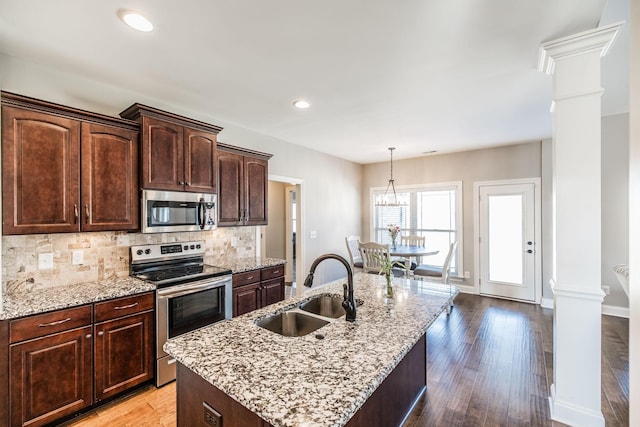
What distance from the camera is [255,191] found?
3.77 meters

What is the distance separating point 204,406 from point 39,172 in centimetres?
204

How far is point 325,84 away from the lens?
108 inches

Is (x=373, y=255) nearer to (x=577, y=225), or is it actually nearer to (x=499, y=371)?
(x=499, y=371)

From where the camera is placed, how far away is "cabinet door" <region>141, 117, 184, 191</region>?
8.49 ft

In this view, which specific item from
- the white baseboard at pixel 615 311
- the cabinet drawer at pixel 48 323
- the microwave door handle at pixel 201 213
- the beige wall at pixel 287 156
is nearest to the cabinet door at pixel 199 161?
the microwave door handle at pixel 201 213

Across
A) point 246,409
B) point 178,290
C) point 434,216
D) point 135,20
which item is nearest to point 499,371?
point 246,409

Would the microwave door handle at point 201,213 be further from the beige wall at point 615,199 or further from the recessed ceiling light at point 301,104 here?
the beige wall at point 615,199

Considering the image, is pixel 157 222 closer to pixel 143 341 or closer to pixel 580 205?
pixel 143 341

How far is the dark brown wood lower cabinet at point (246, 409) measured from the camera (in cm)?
112

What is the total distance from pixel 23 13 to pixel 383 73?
8.00 feet

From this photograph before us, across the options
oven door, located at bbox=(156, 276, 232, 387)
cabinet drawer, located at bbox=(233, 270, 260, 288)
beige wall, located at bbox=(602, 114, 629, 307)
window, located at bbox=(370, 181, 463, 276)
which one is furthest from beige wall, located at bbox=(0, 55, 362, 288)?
beige wall, located at bbox=(602, 114, 629, 307)

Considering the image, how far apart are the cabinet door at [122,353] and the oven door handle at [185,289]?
178mm

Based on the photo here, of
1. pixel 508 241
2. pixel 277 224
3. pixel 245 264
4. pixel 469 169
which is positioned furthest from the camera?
pixel 277 224

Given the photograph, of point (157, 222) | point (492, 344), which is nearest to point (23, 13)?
point (157, 222)
